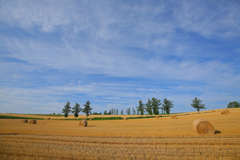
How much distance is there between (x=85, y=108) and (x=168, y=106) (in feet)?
161

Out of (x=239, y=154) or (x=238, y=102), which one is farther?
(x=238, y=102)

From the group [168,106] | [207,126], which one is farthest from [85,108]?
[207,126]

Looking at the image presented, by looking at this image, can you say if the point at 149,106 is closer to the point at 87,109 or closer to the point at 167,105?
the point at 167,105

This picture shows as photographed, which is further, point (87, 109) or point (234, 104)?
point (234, 104)

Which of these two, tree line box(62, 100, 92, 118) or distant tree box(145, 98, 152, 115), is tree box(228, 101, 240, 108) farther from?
tree line box(62, 100, 92, 118)

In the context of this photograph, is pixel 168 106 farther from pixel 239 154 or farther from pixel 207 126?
pixel 239 154

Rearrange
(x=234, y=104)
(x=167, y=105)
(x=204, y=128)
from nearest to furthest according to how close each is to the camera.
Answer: (x=204, y=128)
(x=167, y=105)
(x=234, y=104)

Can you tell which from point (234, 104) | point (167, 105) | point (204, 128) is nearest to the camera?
point (204, 128)

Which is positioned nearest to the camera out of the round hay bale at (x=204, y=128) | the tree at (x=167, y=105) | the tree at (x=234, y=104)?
the round hay bale at (x=204, y=128)

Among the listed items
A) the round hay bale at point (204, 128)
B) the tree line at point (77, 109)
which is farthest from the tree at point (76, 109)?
the round hay bale at point (204, 128)

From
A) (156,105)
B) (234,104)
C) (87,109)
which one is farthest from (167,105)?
(234,104)

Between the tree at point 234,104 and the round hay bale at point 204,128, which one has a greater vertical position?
the tree at point 234,104

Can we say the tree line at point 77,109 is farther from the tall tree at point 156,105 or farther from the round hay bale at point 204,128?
the round hay bale at point 204,128

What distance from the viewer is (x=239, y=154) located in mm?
6176
